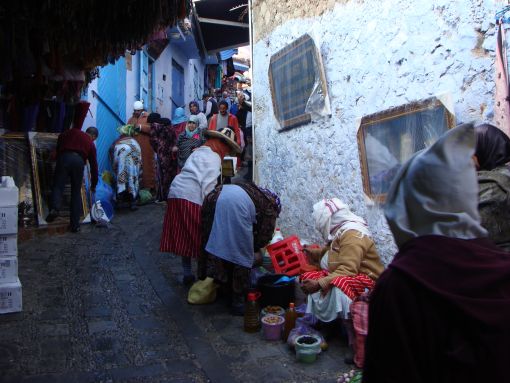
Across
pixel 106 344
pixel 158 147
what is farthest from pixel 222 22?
pixel 106 344

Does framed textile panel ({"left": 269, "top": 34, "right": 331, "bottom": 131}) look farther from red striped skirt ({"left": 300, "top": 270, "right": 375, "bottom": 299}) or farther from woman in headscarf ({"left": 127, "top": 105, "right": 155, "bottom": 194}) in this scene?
woman in headscarf ({"left": 127, "top": 105, "right": 155, "bottom": 194})

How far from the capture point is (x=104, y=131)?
9727mm

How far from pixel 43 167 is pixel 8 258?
137 inches

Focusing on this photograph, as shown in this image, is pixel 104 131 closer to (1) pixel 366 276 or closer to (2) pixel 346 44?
(2) pixel 346 44

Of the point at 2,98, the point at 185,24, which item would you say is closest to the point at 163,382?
the point at 2,98

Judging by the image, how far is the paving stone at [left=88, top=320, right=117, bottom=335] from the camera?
3.96 m

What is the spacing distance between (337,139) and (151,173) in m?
6.05

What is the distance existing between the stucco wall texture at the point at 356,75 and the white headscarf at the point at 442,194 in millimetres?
2361

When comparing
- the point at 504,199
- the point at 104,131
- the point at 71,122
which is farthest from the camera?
the point at 104,131

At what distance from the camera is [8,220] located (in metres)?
4.02

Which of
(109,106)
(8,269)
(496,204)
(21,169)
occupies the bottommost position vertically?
(8,269)

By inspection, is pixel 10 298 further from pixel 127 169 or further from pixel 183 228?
pixel 127 169

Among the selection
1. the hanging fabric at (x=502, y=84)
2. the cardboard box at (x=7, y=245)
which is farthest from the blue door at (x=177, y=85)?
the hanging fabric at (x=502, y=84)

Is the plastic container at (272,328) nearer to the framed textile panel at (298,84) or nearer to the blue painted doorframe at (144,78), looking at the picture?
the framed textile panel at (298,84)
